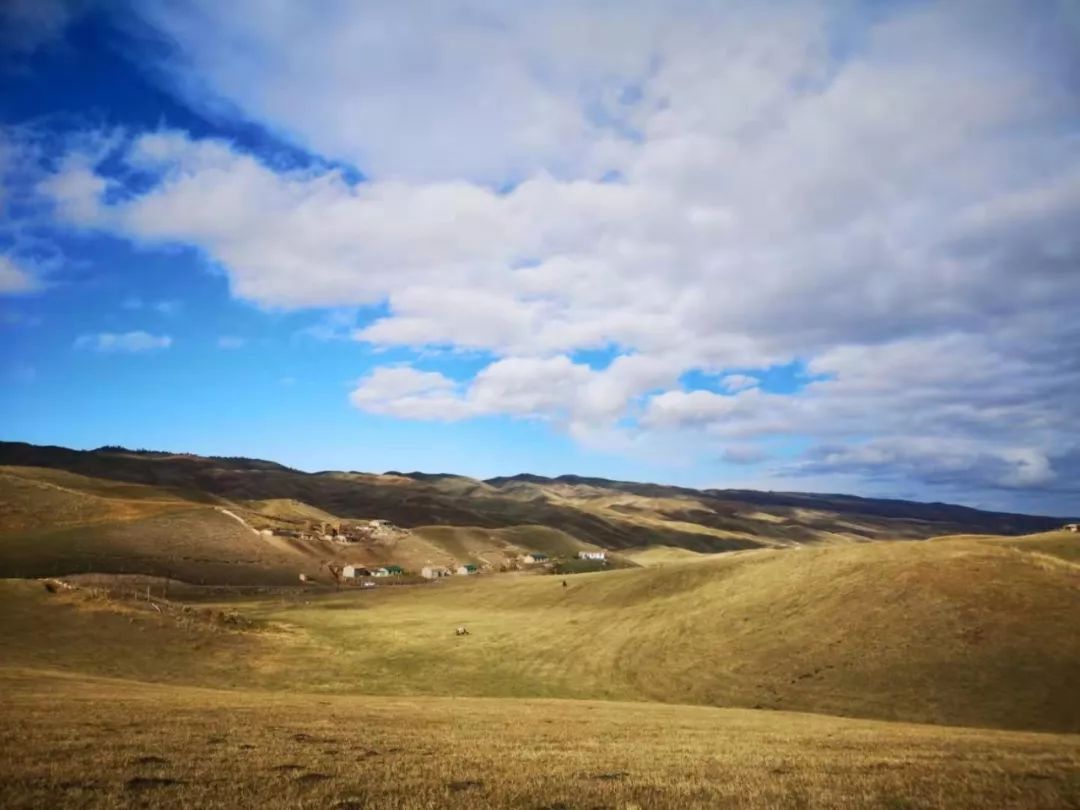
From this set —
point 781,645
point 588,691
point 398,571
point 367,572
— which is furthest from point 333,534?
point 781,645

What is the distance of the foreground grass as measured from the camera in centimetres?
1589

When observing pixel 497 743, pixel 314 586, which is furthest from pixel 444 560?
pixel 497 743

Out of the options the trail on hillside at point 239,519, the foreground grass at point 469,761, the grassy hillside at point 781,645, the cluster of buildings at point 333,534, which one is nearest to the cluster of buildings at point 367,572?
the cluster of buildings at point 333,534

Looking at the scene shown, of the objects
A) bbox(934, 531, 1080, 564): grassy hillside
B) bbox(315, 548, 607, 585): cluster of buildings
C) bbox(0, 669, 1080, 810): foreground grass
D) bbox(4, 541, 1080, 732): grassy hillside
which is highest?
bbox(934, 531, 1080, 564): grassy hillside

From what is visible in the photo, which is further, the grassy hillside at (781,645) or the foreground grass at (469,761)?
the grassy hillside at (781,645)

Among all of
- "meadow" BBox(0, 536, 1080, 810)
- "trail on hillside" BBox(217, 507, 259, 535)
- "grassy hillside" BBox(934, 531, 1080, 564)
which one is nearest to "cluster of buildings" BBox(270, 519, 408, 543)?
"trail on hillside" BBox(217, 507, 259, 535)

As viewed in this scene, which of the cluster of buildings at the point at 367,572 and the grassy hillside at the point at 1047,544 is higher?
the grassy hillside at the point at 1047,544

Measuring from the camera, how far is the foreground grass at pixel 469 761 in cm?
1589

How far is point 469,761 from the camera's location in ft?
66.9

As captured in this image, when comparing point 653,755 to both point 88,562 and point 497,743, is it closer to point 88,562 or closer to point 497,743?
point 497,743

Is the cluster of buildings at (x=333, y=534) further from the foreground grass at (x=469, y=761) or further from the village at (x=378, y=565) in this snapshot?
the foreground grass at (x=469, y=761)

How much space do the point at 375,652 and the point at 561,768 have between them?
52.0 metres

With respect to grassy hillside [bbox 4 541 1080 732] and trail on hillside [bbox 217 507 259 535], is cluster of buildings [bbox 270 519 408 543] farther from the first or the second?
grassy hillside [bbox 4 541 1080 732]

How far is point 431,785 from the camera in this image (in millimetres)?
17000
